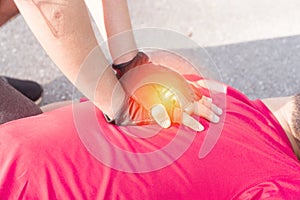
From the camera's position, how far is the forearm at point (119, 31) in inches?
48.4

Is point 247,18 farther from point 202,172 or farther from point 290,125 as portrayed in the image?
point 202,172

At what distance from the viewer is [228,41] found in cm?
193

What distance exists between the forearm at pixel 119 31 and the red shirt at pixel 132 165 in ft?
0.67

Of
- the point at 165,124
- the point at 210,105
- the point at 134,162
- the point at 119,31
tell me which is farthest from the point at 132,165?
the point at 119,31

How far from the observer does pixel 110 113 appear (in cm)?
113

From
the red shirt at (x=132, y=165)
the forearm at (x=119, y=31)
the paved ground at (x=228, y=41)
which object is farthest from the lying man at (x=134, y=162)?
the paved ground at (x=228, y=41)

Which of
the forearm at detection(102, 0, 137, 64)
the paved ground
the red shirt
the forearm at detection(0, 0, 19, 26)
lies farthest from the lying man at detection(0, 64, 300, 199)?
the paved ground

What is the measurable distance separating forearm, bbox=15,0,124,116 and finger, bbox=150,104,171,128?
0.12 metres

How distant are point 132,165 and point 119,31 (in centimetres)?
37

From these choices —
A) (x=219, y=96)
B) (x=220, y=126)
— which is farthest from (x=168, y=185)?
(x=219, y=96)

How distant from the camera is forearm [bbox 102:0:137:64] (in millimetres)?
1230

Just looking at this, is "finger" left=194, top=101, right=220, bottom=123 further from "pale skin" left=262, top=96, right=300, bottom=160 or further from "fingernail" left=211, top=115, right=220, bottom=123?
"pale skin" left=262, top=96, right=300, bottom=160

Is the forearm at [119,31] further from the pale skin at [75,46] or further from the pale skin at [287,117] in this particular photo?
the pale skin at [287,117]

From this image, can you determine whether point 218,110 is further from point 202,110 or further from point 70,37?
point 70,37
